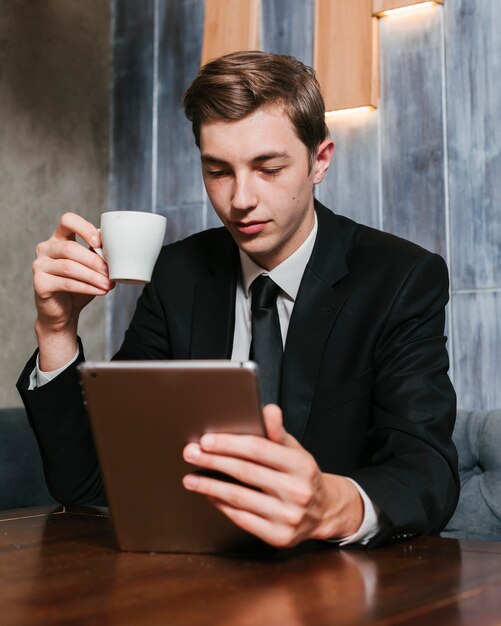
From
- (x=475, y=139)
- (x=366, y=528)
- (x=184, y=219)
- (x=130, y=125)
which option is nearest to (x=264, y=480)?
(x=366, y=528)

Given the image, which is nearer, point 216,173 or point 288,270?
point 216,173

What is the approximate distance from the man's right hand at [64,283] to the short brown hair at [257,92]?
37 cm

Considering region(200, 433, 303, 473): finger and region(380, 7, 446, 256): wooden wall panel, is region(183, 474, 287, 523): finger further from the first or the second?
region(380, 7, 446, 256): wooden wall panel

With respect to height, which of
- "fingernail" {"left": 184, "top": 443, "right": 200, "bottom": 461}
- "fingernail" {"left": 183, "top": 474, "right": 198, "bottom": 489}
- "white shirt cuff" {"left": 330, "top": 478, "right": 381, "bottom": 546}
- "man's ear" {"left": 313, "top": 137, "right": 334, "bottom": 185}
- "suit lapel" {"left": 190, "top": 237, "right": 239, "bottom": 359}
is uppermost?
"man's ear" {"left": 313, "top": 137, "right": 334, "bottom": 185}

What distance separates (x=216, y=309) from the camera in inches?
61.2

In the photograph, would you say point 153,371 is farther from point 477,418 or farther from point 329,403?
point 477,418

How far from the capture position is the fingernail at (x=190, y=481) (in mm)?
791

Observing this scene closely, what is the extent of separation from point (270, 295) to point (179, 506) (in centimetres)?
67

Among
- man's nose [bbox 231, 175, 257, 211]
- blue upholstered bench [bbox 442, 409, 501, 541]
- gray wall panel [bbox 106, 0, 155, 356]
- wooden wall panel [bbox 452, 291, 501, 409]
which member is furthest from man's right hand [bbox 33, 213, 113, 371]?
gray wall panel [bbox 106, 0, 155, 356]

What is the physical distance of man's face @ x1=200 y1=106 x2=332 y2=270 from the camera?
4.52ft

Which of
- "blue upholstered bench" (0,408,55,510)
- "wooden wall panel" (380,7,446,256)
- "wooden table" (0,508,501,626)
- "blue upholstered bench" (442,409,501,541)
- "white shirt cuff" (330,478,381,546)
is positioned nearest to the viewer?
"wooden table" (0,508,501,626)

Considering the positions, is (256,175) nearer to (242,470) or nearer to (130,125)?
(242,470)

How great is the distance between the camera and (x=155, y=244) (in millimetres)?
1091

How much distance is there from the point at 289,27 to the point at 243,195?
1703 mm
